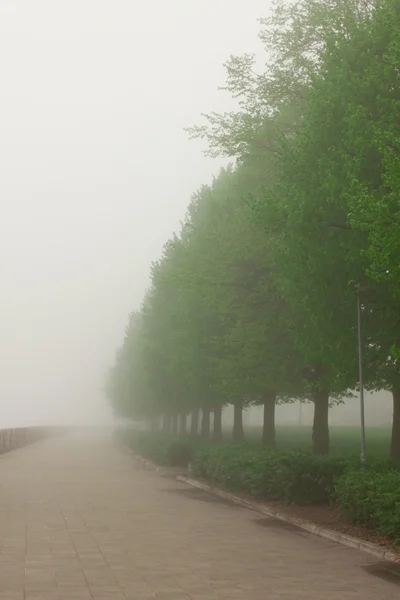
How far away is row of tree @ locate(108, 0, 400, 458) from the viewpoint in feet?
52.2

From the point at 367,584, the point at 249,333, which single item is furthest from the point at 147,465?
the point at 367,584

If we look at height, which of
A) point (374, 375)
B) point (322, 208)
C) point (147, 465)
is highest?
point (322, 208)

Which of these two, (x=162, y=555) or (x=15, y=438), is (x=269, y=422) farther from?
(x=15, y=438)

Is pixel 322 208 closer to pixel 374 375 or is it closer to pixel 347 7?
pixel 374 375

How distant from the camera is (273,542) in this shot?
14273 millimetres

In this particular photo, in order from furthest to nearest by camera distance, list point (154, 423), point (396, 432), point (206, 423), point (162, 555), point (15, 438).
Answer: point (154, 423), point (15, 438), point (206, 423), point (396, 432), point (162, 555)

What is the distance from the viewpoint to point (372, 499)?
13.9 m

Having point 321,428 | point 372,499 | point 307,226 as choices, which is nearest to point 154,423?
point 321,428

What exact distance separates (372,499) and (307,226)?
18.5 ft

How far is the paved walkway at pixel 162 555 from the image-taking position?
9812 millimetres

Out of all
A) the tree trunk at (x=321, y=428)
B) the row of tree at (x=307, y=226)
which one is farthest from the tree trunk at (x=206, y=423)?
the tree trunk at (x=321, y=428)

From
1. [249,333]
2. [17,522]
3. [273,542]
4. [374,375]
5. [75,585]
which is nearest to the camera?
[75,585]

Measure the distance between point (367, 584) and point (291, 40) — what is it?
18047 millimetres

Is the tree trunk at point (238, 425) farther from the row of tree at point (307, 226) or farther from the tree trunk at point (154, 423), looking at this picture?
the tree trunk at point (154, 423)
